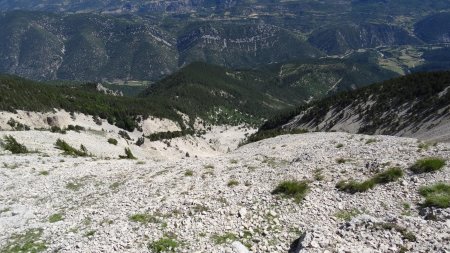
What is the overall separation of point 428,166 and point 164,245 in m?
Answer: 14.8

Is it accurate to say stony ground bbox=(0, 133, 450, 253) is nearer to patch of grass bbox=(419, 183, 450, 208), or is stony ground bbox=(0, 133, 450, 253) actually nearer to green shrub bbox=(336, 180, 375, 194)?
green shrub bbox=(336, 180, 375, 194)

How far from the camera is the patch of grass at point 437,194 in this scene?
17.7 metres

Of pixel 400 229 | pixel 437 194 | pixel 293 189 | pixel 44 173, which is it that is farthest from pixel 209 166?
pixel 400 229

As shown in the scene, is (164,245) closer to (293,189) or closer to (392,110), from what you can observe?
(293,189)

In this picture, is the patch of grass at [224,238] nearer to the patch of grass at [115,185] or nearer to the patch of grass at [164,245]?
the patch of grass at [164,245]

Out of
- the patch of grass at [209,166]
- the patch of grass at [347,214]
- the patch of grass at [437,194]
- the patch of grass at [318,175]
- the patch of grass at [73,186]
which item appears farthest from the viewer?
the patch of grass at [209,166]

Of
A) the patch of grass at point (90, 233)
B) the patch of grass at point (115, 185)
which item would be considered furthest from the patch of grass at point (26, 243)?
the patch of grass at point (115, 185)

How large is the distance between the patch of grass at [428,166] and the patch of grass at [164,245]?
45.2 ft

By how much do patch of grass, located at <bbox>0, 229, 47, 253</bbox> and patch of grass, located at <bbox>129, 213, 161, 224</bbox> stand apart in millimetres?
4410

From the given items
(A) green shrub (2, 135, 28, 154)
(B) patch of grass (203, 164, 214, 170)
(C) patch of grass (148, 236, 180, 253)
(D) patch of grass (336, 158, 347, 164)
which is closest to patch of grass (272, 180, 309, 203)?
(D) patch of grass (336, 158, 347, 164)

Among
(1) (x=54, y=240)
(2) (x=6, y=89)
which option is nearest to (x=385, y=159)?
(1) (x=54, y=240)

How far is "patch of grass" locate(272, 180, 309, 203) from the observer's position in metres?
21.0

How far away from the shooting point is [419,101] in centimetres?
9056

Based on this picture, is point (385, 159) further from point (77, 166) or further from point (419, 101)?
point (419, 101)
